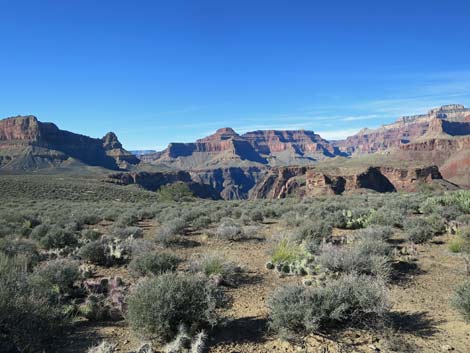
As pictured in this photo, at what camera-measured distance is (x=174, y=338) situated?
5.04 m

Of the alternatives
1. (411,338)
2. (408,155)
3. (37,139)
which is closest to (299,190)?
(408,155)

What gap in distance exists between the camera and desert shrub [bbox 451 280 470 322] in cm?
552

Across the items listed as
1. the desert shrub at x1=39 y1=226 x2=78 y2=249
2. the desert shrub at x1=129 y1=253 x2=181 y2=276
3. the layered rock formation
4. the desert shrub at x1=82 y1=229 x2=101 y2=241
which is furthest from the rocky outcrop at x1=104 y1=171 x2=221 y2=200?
the desert shrub at x1=129 y1=253 x2=181 y2=276

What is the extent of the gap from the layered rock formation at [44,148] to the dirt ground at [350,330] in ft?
440

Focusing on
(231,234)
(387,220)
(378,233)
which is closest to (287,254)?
(231,234)

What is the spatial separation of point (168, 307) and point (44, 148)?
163 metres

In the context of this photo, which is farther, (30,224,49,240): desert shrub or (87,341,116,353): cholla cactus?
(30,224,49,240): desert shrub

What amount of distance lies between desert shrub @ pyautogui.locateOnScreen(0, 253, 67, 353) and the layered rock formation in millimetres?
133817

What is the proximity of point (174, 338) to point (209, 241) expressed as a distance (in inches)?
317

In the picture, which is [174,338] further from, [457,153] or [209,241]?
[457,153]

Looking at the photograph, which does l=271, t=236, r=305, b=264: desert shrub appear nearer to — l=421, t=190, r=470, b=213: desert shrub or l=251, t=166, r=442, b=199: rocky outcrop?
l=421, t=190, r=470, b=213: desert shrub

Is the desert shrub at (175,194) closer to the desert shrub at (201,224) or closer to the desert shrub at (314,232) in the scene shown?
the desert shrub at (201,224)

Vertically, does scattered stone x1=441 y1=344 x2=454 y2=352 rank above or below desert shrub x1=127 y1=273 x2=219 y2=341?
below

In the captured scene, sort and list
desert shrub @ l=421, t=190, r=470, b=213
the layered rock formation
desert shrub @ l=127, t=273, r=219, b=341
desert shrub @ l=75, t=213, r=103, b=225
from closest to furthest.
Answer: desert shrub @ l=127, t=273, r=219, b=341 < desert shrub @ l=421, t=190, r=470, b=213 < desert shrub @ l=75, t=213, r=103, b=225 < the layered rock formation
